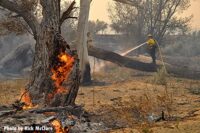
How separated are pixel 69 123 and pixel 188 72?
14.0 metres

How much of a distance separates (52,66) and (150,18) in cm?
2298

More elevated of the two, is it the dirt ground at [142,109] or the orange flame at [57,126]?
the orange flame at [57,126]

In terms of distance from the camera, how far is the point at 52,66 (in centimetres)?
848

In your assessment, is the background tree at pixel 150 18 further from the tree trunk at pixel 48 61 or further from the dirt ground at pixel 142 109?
the tree trunk at pixel 48 61

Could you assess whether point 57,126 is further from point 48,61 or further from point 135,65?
point 135,65

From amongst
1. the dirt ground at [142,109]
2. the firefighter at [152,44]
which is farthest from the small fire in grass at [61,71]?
the firefighter at [152,44]

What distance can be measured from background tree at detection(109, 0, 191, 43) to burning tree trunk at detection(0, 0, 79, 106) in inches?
779

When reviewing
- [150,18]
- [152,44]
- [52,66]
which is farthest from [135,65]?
[52,66]

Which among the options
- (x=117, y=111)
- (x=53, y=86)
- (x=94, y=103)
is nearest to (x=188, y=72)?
(x=94, y=103)

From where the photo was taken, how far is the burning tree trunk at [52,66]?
26.3 feet

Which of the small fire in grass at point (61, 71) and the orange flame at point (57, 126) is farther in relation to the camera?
the small fire in grass at point (61, 71)

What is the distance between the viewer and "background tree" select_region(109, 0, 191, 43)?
28964 millimetres

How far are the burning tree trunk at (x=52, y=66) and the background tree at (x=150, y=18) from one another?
64.9 feet

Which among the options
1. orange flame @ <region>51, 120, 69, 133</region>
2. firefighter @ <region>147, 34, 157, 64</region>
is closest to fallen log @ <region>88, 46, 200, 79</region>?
firefighter @ <region>147, 34, 157, 64</region>
